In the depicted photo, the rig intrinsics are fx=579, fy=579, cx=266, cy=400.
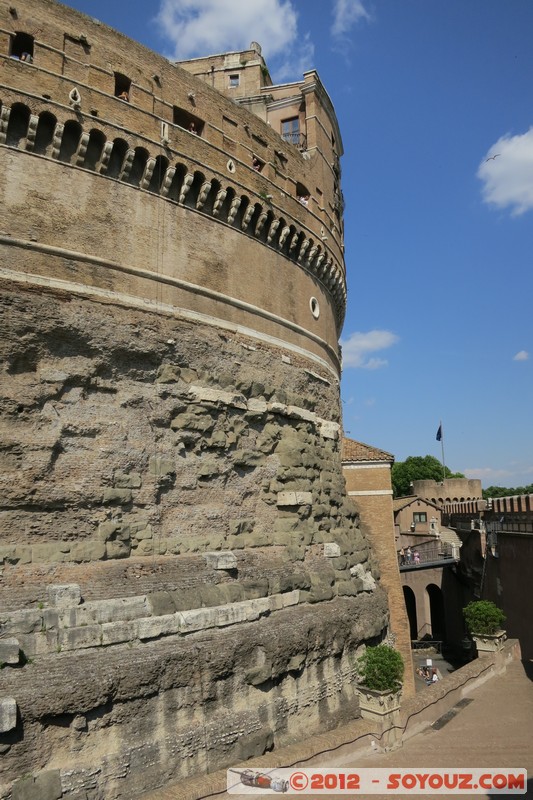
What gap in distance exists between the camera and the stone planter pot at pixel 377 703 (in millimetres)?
9586

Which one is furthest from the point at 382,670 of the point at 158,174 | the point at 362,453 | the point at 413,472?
the point at 413,472

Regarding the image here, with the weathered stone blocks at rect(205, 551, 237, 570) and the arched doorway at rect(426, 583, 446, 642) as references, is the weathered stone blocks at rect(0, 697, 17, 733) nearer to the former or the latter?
the weathered stone blocks at rect(205, 551, 237, 570)

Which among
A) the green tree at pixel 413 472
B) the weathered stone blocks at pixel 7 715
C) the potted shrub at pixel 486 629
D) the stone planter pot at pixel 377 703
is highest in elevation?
the green tree at pixel 413 472

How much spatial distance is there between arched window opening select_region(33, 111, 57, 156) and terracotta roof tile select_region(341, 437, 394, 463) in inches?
424

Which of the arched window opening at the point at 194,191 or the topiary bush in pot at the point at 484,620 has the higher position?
the arched window opening at the point at 194,191

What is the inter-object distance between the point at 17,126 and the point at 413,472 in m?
51.2

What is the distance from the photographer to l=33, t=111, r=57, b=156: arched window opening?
8758 millimetres

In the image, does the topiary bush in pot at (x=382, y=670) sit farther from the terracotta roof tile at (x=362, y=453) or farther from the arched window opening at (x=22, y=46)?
the arched window opening at (x=22, y=46)

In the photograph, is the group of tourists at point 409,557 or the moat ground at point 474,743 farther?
the group of tourists at point 409,557

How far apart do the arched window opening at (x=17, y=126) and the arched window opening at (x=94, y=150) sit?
3.12ft

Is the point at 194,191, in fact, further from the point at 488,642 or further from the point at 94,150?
the point at 488,642

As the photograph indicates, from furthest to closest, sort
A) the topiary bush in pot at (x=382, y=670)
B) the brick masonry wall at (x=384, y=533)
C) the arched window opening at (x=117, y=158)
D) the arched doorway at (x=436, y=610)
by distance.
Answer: the arched doorway at (x=436, y=610) < the brick masonry wall at (x=384, y=533) < the topiary bush in pot at (x=382, y=670) < the arched window opening at (x=117, y=158)

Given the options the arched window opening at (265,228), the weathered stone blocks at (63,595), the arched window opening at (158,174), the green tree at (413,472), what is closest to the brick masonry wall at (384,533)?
the arched window opening at (265,228)

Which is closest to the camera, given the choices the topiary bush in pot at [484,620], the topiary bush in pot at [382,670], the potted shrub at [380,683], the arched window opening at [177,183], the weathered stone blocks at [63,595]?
the weathered stone blocks at [63,595]
